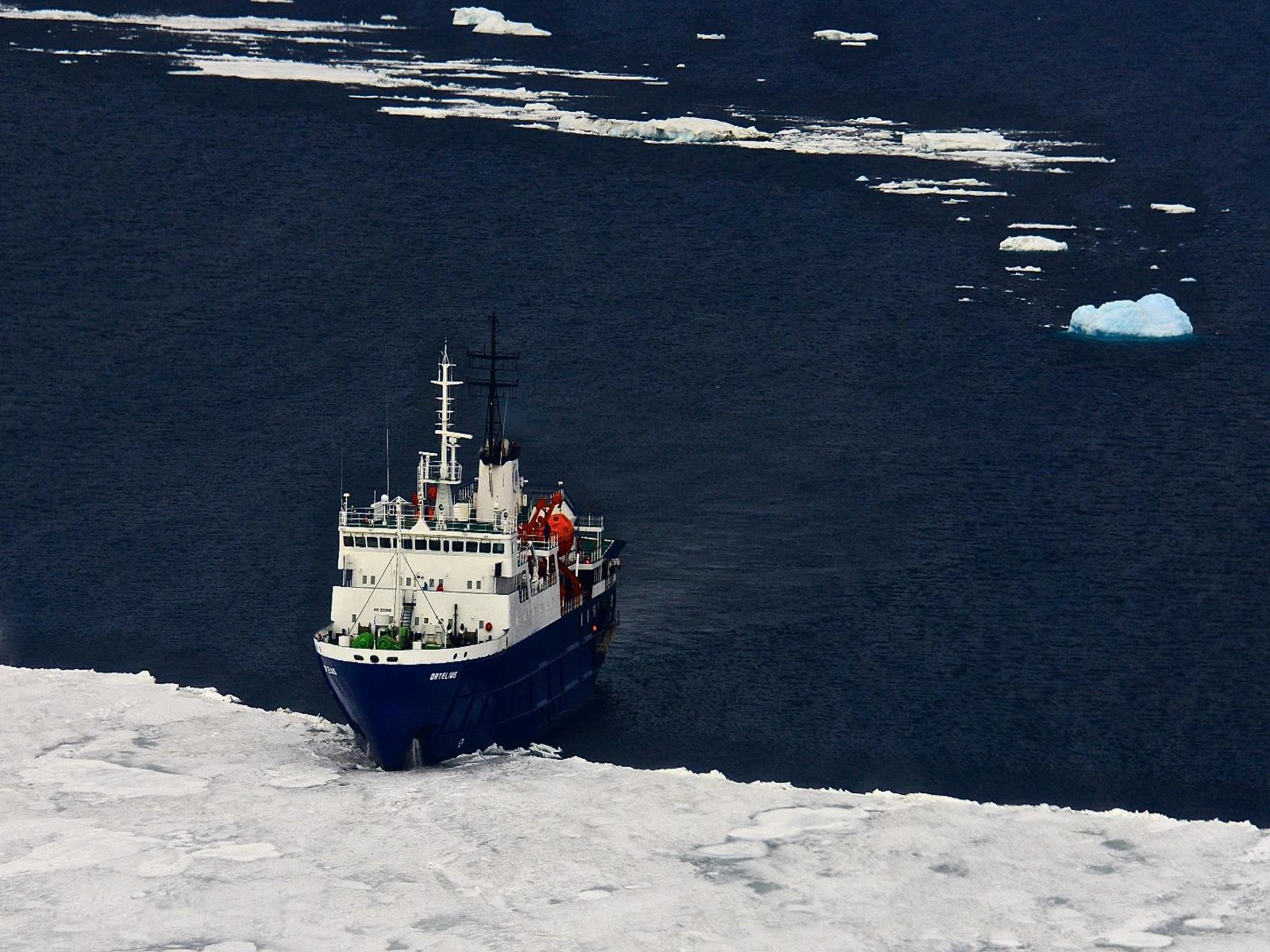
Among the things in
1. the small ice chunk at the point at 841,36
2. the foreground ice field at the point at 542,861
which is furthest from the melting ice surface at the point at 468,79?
the foreground ice field at the point at 542,861

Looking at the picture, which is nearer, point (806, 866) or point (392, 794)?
point (806, 866)

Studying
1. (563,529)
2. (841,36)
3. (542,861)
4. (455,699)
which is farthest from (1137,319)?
(841,36)

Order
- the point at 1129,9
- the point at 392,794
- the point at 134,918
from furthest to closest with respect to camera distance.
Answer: the point at 1129,9 < the point at 392,794 < the point at 134,918

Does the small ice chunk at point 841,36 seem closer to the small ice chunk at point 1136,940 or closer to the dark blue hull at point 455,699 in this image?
the dark blue hull at point 455,699

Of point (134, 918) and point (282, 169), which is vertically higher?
point (282, 169)

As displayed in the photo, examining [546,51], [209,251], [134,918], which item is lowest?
→ [134,918]

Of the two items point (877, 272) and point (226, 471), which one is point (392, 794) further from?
point (877, 272)

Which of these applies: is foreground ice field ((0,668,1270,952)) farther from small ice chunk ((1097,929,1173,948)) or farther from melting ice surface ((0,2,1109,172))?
melting ice surface ((0,2,1109,172))

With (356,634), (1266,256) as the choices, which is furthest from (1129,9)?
(356,634)

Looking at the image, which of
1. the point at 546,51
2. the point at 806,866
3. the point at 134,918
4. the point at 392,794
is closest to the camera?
the point at 134,918
